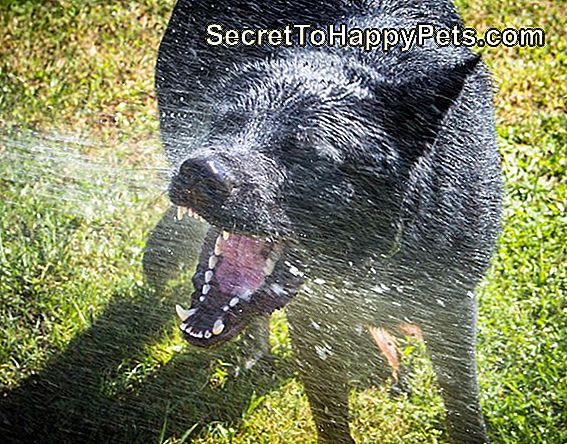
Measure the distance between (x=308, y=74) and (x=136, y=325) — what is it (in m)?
1.68

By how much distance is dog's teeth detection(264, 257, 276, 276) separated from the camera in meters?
2.79

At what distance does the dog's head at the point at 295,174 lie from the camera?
2588 mm

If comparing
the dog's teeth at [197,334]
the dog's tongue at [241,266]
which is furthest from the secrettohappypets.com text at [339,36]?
the dog's teeth at [197,334]

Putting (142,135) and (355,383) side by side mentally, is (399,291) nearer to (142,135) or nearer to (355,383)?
(355,383)

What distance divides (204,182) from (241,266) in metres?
0.43

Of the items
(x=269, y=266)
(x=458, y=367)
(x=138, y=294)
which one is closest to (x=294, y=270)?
(x=269, y=266)

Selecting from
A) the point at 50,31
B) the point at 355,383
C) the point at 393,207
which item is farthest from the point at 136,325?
the point at 50,31

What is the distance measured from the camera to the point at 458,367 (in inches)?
127

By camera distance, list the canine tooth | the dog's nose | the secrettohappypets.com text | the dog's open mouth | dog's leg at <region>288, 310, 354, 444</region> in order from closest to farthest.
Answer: the dog's nose → the dog's open mouth → the canine tooth → the secrettohappypets.com text → dog's leg at <region>288, 310, 354, 444</region>

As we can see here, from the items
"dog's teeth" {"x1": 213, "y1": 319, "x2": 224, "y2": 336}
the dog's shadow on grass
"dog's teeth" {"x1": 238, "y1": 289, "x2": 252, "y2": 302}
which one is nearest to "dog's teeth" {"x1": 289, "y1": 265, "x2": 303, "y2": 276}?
"dog's teeth" {"x1": 238, "y1": 289, "x2": 252, "y2": 302}

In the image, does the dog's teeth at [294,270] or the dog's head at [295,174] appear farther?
the dog's teeth at [294,270]

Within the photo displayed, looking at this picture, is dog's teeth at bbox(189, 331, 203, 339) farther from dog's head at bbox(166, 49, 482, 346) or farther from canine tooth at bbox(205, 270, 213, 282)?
canine tooth at bbox(205, 270, 213, 282)

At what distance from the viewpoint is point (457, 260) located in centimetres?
299

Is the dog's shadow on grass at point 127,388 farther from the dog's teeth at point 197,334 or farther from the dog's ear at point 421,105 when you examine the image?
the dog's ear at point 421,105
